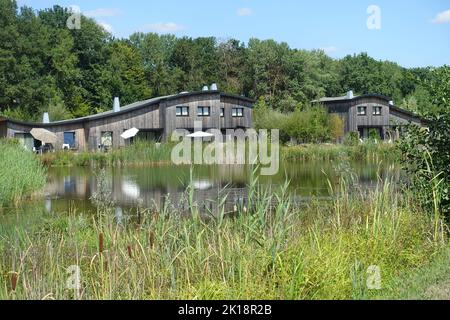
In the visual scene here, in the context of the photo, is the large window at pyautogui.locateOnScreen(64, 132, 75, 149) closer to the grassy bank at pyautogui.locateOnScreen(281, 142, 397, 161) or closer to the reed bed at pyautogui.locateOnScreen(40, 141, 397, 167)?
the reed bed at pyautogui.locateOnScreen(40, 141, 397, 167)

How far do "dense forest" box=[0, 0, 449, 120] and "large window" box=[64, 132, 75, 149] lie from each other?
18.0ft

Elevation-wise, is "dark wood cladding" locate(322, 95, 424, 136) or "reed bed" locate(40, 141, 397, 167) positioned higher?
"dark wood cladding" locate(322, 95, 424, 136)

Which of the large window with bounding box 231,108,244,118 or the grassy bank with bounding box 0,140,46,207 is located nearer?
the grassy bank with bounding box 0,140,46,207

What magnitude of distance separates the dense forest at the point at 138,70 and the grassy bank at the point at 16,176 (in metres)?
29.3

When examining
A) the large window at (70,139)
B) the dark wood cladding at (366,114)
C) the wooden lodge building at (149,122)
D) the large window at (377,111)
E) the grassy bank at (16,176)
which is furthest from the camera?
the large window at (377,111)

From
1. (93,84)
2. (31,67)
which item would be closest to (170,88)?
(93,84)

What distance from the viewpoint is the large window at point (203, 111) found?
45.5 metres

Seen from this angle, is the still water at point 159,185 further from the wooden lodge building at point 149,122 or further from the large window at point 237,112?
the large window at point 237,112

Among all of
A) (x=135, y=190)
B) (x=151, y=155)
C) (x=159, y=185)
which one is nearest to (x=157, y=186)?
(x=159, y=185)

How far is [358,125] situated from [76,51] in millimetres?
26892

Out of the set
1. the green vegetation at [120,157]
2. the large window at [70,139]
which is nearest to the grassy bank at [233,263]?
the green vegetation at [120,157]

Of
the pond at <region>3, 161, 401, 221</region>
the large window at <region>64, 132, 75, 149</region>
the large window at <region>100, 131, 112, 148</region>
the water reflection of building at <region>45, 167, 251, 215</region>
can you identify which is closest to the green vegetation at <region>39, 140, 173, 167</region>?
the pond at <region>3, 161, 401, 221</region>

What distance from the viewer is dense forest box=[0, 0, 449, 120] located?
52.2m
